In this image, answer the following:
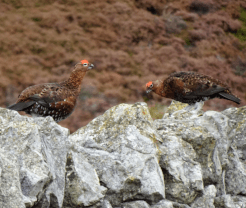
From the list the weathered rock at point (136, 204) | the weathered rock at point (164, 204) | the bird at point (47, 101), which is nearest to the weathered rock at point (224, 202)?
the weathered rock at point (164, 204)

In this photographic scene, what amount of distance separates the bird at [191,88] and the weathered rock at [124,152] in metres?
1.75

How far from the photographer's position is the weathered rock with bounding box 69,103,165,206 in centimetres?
284

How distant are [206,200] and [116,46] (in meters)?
4.33

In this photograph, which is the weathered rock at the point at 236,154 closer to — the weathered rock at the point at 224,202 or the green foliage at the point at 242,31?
the weathered rock at the point at 224,202

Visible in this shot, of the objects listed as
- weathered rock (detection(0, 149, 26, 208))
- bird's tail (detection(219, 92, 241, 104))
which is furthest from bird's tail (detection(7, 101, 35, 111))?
bird's tail (detection(219, 92, 241, 104))

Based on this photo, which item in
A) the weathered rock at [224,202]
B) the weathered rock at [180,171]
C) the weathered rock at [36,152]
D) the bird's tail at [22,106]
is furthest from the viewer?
the bird's tail at [22,106]

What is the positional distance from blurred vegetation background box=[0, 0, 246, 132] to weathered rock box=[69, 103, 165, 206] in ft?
5.79

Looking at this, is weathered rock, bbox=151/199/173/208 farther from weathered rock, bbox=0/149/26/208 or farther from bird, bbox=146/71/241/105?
bird, bbox=146/71/241/105

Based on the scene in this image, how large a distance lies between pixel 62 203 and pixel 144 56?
4.86 meters

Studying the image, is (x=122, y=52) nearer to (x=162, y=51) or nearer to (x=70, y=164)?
(x=162, y=51)

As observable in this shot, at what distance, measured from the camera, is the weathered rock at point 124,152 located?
2.84 m

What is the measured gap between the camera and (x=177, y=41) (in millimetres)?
7523

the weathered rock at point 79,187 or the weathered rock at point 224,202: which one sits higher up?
the weathered rock at point 79,187

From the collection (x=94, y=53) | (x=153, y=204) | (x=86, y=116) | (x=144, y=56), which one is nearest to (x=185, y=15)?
(x=144, y=56)
